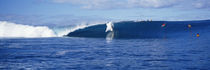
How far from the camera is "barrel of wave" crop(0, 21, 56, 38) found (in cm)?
4312

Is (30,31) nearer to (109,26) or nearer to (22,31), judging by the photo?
(22,31)

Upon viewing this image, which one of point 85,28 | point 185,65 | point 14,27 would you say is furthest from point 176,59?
point 14,27

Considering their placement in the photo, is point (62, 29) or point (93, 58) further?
point (62, 29)

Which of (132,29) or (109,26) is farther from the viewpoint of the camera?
(109,26)

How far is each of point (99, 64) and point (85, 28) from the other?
101 ft

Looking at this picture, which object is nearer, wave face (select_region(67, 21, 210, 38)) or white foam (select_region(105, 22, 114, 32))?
wave face (select_region(67, 21, 210, 38))

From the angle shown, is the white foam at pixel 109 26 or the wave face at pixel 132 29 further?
the white foam at pixel 109 26

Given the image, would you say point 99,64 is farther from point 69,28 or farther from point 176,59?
point 69,28

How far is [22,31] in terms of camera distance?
46.7m

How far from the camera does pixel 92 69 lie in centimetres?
1258

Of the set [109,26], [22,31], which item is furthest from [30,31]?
[109,26]

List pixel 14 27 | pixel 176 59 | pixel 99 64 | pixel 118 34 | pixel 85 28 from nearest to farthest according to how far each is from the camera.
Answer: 1. pixel 99 64
2. pixel 176 59
3. pixel 118 34
4. pixel 85 28
5. pixel 14 27

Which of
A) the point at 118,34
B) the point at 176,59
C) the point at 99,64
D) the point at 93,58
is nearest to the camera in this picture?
the point at 99,64

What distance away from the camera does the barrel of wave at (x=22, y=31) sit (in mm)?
43125
